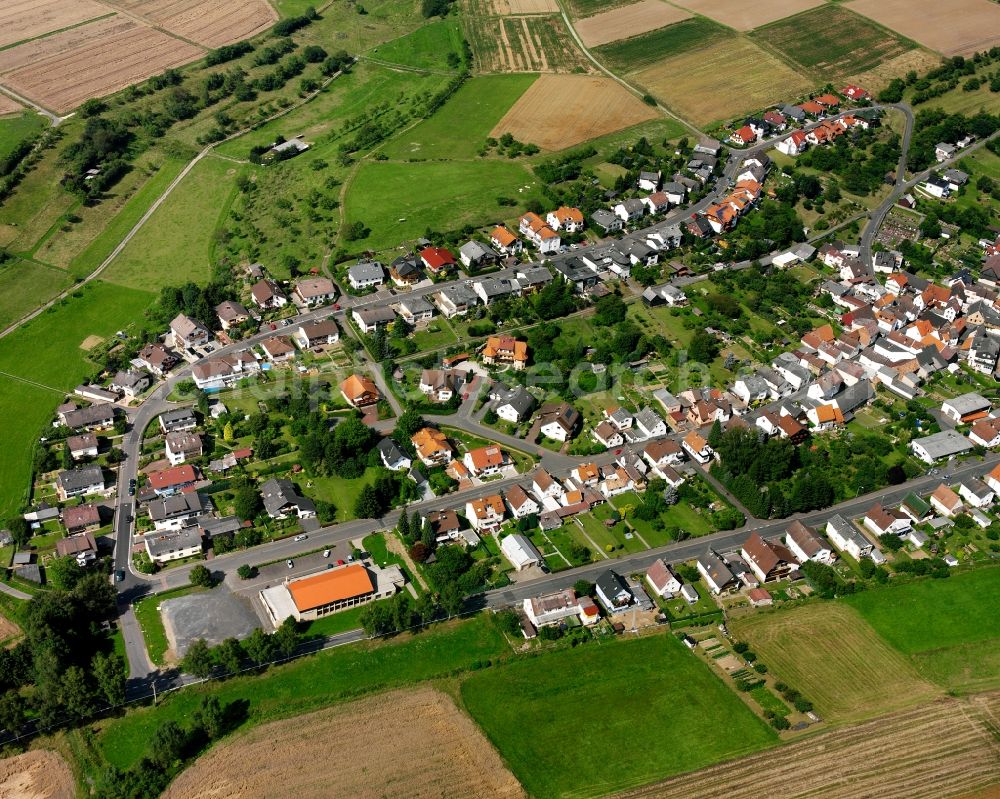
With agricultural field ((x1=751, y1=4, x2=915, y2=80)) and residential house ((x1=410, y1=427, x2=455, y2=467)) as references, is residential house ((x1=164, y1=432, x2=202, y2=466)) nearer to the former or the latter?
residential house ((x1=410, y1=427, x2=455, y2=467))

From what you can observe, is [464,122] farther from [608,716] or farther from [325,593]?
[608,716]

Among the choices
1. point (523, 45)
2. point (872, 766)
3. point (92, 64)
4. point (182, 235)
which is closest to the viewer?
point (872, 766)

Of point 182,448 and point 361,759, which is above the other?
point 182,448

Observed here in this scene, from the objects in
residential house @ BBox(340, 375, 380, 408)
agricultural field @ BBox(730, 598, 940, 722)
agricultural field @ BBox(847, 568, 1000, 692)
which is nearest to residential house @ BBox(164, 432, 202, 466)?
residential house @ BBox(340, 375, 380, 408)

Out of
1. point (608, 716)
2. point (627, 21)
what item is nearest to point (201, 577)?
point (608, 716)

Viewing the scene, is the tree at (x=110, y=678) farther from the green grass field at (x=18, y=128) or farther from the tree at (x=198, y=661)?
the green grass field at (x=18, y=128)

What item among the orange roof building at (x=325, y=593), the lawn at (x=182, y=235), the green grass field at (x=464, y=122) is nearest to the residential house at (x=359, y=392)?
the orange roof building at (x=325, y=593)
